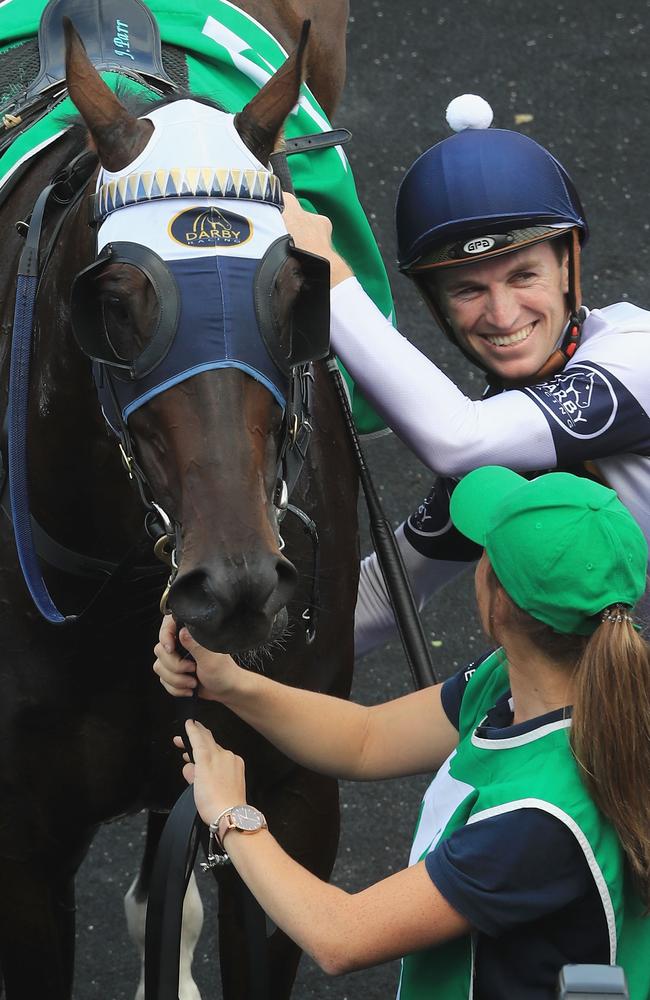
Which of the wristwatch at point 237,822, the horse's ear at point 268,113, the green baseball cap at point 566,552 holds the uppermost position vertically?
the horse's ear at point 268,113

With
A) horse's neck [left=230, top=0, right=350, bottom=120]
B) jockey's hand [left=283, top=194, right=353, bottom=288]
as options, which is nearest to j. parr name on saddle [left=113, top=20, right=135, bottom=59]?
jockey's hand [left=283, top=194, right=353, bottom=288]

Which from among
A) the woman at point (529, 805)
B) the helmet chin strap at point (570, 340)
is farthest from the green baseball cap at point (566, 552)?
the helmet chin strap at point (570, 340)

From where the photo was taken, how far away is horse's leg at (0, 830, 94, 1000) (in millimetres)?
2711

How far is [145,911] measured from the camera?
3549 mm

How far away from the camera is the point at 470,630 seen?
457 cm

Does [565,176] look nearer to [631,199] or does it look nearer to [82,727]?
[82,727]

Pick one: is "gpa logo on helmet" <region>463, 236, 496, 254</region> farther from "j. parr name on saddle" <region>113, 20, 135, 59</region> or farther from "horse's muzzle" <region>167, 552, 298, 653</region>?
"horse's muzzle" <region>167, 552, 298, 653</region>

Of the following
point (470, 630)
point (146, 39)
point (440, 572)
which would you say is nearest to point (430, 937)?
point (440, 572)

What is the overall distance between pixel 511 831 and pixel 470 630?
9.26 feet

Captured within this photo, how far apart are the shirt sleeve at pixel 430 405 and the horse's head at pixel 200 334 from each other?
1.33 feet

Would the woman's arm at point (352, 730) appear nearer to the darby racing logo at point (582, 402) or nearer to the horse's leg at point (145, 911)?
the darby racing logo at point (582, 402)

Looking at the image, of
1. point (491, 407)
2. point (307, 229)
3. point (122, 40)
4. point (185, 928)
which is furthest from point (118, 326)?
point (185, 928)

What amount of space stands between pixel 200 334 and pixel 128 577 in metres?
0.60

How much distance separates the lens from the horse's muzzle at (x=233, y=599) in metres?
1.77
